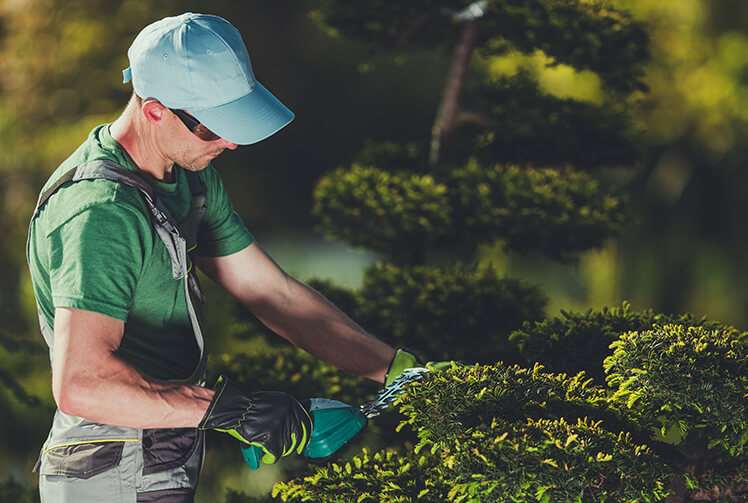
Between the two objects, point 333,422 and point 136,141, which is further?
point 333,422

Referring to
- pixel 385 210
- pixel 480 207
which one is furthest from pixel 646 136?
pixel 385 210

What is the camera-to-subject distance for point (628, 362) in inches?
101

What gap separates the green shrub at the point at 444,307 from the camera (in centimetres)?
417

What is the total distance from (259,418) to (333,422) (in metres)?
0.25

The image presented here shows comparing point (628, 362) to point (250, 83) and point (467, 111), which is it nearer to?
point (250, 83)

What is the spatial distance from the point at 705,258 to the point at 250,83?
919 centimetres

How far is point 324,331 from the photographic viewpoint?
10.0 ft

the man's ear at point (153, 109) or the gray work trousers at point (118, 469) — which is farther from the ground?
the man's ear at point (153, 109)

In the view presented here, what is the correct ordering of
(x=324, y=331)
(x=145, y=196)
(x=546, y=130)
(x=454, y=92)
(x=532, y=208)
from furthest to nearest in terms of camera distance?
(x=454, y=92)
(x=546, y=130)
(x=532, y=208)
(x=324, y=331)
(x=145, y=196)

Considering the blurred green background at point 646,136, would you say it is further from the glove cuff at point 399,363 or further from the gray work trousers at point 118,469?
the gray work trousers at point 118,469

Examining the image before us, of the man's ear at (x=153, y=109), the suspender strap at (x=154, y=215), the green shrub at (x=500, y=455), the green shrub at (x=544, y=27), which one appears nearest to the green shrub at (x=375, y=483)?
the green shrub at (x=500, y=455)

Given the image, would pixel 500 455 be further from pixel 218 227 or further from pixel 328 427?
pixel 218 227

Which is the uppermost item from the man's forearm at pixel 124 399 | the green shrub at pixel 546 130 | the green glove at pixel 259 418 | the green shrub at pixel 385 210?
the man's forearm at pixel 124 399

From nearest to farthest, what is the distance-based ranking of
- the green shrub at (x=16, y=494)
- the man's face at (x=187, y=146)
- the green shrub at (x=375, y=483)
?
the man's face at (x=187, y=146), the green shrub at (x=375, y=483), the green shrub at (x=16, y=494)
